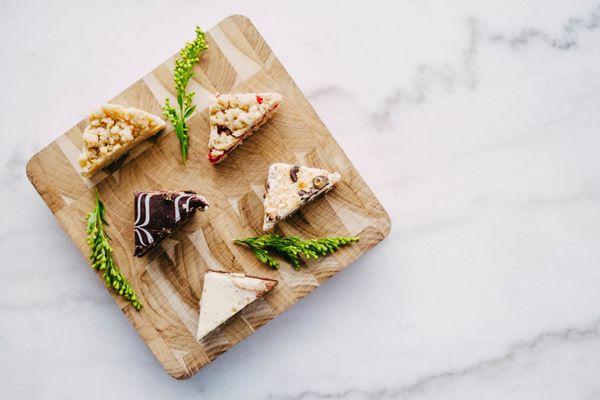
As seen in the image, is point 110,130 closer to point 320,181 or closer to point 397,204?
point 320,181

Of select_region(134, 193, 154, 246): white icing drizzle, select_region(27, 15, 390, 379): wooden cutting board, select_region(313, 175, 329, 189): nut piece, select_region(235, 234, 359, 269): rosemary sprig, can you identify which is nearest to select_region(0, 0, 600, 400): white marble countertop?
select_region(27, 15, 390, 379): wooden cutting board

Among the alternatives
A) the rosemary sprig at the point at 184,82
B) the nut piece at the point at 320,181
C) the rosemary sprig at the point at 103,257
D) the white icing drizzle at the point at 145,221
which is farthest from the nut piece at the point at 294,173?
the rosemary sprig at the point at 103,257

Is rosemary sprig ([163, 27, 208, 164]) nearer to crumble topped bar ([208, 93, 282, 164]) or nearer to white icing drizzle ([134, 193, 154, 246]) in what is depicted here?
crumble topped bar ([208, 93, 282, 164])

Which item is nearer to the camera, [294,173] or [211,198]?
[294,173]

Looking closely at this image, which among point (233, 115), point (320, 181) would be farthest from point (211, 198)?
point (320, 181)

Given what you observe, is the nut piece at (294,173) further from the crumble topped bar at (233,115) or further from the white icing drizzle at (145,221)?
the white icing drizzle at (145,221)

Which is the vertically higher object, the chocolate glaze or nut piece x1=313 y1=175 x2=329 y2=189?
the chocolate glaze
